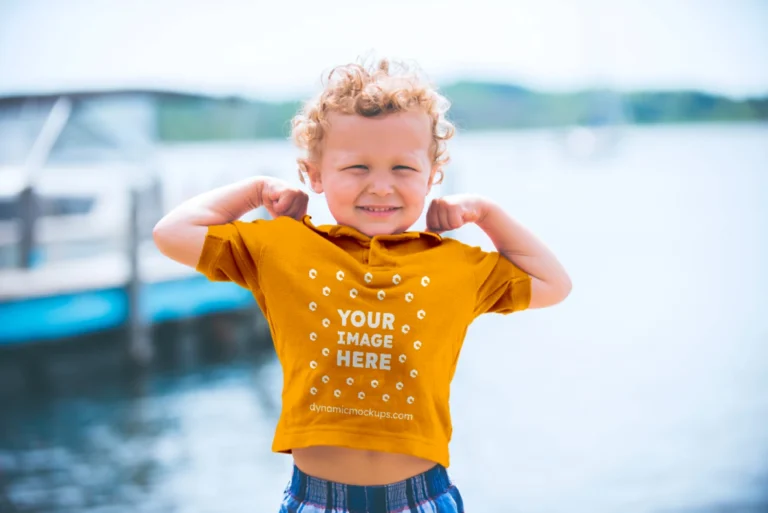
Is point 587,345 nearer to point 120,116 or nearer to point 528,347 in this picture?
point 528,347

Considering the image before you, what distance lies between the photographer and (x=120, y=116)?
5.98 metres

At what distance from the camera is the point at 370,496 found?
3.26ft

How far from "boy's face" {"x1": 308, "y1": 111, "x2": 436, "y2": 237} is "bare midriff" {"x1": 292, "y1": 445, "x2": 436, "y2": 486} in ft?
0.89

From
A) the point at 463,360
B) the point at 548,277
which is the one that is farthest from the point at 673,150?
the point at 548,277

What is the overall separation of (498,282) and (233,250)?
0.34 meters

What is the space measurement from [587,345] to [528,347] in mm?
437

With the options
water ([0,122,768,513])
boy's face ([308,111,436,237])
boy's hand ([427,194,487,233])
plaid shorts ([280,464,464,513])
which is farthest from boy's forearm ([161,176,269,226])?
water ([0,122,768,513])

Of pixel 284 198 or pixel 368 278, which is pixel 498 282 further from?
pixel 284 198

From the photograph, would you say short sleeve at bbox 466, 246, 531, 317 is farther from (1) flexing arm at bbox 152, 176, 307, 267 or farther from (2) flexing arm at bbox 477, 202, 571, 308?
(1) flexing arm at bbox 152, 176, 307, 267

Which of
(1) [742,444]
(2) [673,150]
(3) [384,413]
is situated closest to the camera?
(3) [384,413]

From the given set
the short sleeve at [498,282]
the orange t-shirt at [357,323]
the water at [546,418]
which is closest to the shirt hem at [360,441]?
the orange t-shirt at [357,323]

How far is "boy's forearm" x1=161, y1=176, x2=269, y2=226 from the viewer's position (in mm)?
1066

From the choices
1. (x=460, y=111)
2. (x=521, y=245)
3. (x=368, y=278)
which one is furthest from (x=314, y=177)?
(x=460, y=111)

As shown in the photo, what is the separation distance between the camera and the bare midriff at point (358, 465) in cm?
100
